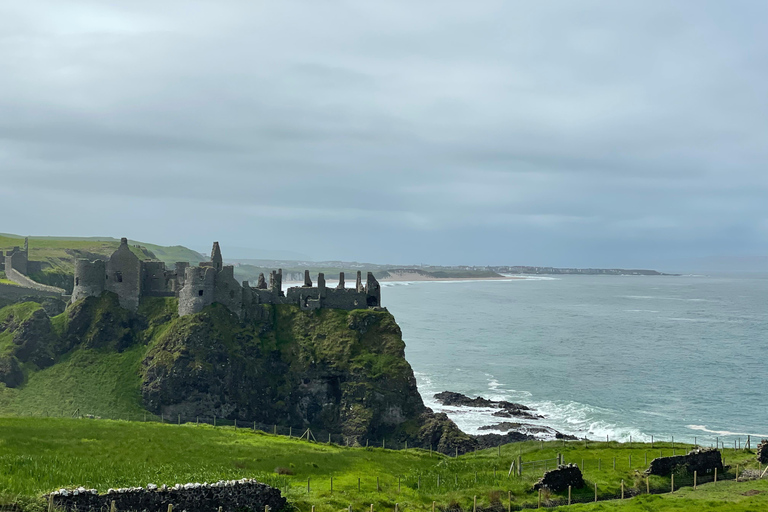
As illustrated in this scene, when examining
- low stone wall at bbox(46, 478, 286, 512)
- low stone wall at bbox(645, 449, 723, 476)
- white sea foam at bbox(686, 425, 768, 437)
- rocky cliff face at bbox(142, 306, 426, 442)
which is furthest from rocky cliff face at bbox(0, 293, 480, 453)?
low stone wall at bbox(46, 478, 286, 512)

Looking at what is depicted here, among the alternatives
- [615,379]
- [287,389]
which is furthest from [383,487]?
[615,379]

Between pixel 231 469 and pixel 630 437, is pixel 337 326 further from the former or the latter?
pixel 231 469

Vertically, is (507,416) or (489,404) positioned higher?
(489,404)

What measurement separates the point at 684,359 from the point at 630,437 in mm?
64531

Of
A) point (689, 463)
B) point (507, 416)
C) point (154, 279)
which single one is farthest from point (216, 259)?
point (689, 463)

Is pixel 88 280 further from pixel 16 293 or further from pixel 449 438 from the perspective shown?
pixel 449 438

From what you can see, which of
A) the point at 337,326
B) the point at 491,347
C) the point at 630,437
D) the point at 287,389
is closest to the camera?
the point at 630,437

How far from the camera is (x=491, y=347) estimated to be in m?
149

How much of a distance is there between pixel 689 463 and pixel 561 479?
1062 cm

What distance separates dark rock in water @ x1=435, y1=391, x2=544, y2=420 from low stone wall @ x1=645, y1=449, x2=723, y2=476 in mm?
43957

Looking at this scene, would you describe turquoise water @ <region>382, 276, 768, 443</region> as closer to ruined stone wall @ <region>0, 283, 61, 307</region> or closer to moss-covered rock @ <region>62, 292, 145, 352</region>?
moss-covered rock @ <region>62, 292, 145, 352</region>

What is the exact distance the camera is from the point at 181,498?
29078 millimetres

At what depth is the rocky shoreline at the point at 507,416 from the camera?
257ft

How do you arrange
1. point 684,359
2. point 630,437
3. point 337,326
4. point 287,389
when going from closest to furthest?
point 630,437
point 287,389
point 337,326
point 684,359
